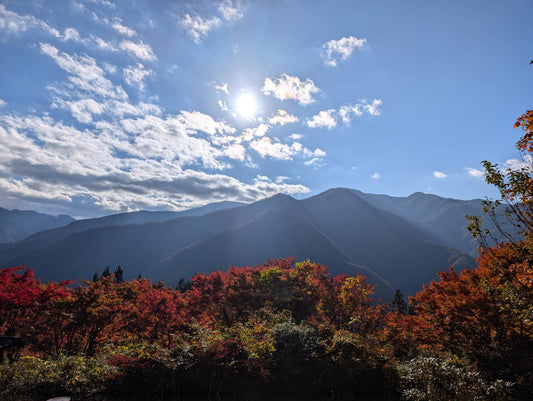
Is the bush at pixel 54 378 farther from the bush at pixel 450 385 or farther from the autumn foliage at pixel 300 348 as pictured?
the bush at pixel 450 385

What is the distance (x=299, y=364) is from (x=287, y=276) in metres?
12.2

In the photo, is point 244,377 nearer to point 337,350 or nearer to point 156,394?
point 156,394

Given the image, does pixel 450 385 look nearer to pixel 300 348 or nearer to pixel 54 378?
pixel 300 348

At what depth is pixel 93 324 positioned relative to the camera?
17.7m

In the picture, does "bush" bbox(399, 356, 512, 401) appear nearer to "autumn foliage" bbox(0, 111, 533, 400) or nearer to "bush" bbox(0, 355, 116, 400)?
"autumn foliage" bbox(0, 111, 533, 400)

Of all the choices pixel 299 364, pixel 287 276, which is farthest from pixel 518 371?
pixel 287 276

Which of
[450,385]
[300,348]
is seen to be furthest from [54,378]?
[450,385]

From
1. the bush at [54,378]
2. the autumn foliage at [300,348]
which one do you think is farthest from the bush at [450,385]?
the bush at [54,378]

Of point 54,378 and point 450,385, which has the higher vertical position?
point 450,385

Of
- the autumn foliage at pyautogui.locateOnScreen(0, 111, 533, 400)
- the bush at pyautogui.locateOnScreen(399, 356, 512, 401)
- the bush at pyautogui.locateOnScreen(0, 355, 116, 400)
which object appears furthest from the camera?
the bush at pyautogui.locateOnScreen(0, 355, 116, 400)

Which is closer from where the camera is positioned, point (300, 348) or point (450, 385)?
point (450, 385)

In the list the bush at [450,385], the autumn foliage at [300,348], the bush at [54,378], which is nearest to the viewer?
the bush at [450,385]

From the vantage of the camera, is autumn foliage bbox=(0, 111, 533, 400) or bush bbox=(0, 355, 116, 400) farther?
bush bbox=(0, 355, 116, 400)

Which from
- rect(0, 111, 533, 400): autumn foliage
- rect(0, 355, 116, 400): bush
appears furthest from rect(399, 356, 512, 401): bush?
rect(0, 355, 116, 400): bush
